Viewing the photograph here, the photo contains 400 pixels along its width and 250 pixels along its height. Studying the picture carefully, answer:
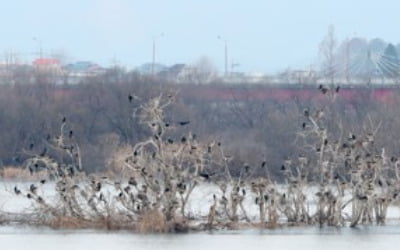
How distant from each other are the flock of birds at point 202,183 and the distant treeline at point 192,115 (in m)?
18.6

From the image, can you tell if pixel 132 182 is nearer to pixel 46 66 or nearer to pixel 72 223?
pixel 72 223

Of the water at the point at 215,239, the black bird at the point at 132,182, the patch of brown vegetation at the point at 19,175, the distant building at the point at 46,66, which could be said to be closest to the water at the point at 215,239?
the water at the point at 215,239

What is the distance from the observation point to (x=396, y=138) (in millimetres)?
59562

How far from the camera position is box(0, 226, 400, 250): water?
34719 millimetres

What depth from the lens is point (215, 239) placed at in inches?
1422

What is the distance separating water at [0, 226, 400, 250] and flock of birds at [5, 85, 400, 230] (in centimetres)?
46

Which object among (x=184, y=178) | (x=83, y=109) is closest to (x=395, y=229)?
(x=184, y=178)

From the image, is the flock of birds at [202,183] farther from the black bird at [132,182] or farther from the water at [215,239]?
the water at [215,239]

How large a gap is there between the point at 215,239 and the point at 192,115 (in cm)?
3613

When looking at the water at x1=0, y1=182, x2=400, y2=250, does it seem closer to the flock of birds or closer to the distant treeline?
the flock of birds

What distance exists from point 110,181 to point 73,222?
192 cm

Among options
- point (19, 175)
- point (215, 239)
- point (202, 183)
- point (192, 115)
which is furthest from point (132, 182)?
point (192, 115)

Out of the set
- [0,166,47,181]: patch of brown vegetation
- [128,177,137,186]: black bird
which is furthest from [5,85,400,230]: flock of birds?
[0,166,47,181]: patch of brown vegetation

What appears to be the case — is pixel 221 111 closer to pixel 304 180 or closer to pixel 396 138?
pixel 396 138
